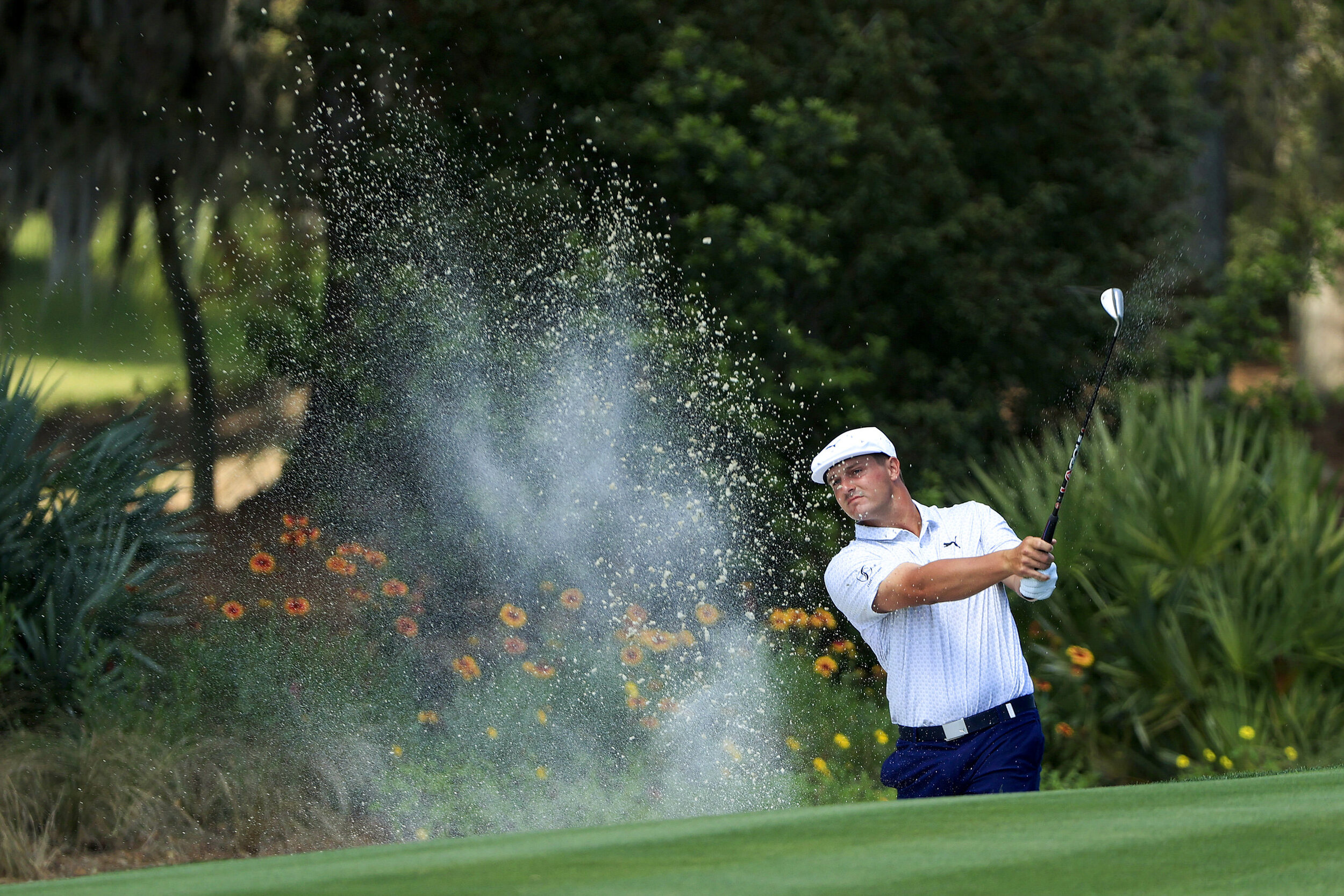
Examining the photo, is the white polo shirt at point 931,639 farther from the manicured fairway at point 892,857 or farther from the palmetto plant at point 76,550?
the palmetto plant at point 76,550

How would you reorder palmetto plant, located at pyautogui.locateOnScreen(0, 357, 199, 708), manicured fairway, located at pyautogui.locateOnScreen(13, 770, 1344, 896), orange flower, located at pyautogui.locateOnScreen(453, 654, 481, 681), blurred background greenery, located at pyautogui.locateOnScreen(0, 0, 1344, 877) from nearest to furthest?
manicured fairway, located at pyautogui.locateOnScreen(13, 770, 1344, 896) < palmetto plant, located at pyautogui.locateOnScreen(0, 357, 199, 708) < blurred background greenery, located at pyautogui.locateOnScreen(0, 0, 1344, 877) < orange flower, located at pyautogui.locateOnScreen(453, 654, 481, 681)

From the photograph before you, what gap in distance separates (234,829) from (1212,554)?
4.76 metres

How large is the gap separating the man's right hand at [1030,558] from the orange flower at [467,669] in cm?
348

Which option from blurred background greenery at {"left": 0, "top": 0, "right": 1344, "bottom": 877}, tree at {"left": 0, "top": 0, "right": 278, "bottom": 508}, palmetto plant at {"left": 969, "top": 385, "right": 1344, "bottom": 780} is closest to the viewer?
blurred background greenery at {"left": 0, "top": 0, "right": 1344, "bottom": 877}

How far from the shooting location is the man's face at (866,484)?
4.44 metres

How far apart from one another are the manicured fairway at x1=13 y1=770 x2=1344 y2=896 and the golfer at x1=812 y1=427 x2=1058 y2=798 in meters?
0.68

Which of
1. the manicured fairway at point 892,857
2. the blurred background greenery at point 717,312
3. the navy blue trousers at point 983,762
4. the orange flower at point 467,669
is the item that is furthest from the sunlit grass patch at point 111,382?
the manicured fairway at point 892,857

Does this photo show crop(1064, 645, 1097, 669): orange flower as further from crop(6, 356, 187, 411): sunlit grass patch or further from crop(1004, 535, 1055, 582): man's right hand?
crop(6, 356, 187, 411): sunlit grass patch

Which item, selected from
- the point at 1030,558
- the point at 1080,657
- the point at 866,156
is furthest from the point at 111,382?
the point at 1030,558

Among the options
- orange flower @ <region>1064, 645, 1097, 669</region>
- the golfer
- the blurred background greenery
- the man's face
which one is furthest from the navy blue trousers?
orange flower @ <region>1064, 645, 1097, 669</region>

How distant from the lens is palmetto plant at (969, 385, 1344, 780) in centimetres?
768

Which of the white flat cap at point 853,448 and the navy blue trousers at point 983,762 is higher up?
the white flat cap at point 853,448

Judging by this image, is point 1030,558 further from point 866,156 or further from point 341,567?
point 866,156

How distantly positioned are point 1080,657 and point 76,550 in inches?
175
